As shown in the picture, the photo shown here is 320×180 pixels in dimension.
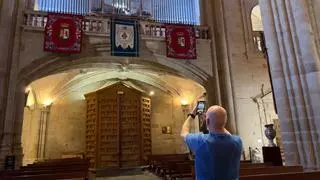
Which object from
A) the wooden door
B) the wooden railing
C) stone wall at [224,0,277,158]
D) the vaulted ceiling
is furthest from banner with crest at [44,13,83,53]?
stone wall at [224,0,277,158]

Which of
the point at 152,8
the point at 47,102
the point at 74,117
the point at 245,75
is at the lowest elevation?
the point at 74,117

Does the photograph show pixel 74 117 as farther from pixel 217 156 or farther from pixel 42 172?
pixel 217 156

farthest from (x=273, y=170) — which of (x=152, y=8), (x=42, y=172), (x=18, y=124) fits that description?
(x=152, y=8)

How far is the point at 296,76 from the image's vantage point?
4.55 metres

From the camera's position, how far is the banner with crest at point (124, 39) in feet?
28.0

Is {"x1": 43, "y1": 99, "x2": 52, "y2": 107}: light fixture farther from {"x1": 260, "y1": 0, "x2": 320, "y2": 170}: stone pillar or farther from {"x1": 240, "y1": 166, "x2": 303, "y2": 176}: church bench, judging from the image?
{"x1": 240, "y1": 166, "x2": 303, "y2": 176}: church bench

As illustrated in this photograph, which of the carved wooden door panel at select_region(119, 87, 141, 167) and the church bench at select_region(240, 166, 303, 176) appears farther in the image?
the carved wooden door panel at select_region(119, 87, 141, 167)

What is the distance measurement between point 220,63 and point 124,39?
3614 millimetres

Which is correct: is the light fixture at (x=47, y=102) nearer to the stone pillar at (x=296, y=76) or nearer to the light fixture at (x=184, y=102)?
the light fixture at (x=184, y=102)

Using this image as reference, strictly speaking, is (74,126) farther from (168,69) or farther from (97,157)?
(168,69)

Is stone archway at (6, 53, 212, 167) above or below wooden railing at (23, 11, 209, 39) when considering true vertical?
below

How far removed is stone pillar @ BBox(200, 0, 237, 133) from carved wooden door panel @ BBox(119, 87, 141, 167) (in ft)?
12.6

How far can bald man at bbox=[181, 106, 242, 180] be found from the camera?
1.77 metres

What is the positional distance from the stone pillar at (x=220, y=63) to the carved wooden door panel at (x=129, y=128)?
383cm
